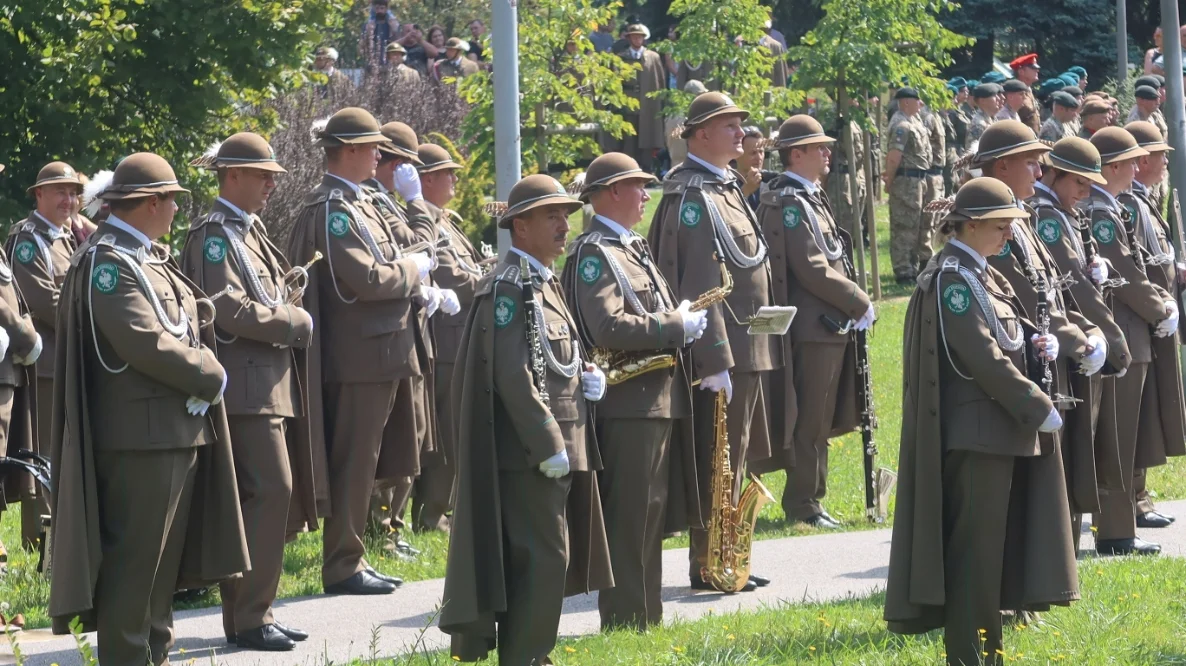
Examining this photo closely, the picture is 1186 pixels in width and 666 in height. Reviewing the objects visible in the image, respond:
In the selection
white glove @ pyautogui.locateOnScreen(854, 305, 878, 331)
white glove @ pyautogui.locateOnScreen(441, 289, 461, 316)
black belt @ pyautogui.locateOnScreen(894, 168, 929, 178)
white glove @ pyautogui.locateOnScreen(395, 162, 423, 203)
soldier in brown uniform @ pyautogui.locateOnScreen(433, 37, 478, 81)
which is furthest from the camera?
soldier in brown uniform @ pyautogui.locateOnScreen(433, 37, 478, 81)

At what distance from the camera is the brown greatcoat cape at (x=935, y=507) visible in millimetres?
7422

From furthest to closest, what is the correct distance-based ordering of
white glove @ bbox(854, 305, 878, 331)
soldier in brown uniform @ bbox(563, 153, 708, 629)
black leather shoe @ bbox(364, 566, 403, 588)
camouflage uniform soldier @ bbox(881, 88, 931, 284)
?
camouflage uniform soldier @ bbox(881, 88, 931, 284), white glove @ bbox(854, 305, 878, 331), black leather shoe @ bbox(364, 566, 403, 588), soldier in brown uniform @ bbox(563, 153, 708, 629)

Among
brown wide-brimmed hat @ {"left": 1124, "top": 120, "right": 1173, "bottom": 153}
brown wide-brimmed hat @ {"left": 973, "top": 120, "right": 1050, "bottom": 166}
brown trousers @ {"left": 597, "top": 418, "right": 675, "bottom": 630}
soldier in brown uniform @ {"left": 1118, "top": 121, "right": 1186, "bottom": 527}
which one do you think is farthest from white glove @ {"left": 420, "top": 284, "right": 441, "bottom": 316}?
brown wide-brimmed hat @ {"left": 1124, "top": 120, "right": 1173, "bottom": 153}

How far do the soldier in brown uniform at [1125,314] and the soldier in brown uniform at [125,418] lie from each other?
5.58 meters

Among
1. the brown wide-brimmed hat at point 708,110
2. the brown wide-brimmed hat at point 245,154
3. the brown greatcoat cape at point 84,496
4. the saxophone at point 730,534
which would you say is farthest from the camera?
the brown wide-brimmed hat at point 708,110

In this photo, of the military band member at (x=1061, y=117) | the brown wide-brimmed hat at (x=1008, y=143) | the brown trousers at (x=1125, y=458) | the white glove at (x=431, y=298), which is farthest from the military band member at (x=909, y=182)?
the white glove at (x=431, y=298)

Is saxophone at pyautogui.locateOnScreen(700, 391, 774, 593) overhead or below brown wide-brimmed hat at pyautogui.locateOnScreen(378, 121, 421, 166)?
below

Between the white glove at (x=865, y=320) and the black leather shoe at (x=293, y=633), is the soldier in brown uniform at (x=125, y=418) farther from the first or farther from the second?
the white glove at (x=865, y=320)

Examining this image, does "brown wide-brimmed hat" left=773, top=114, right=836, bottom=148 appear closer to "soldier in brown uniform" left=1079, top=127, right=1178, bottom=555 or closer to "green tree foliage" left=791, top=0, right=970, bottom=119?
"soldier in brown uniform" left=1079, top=127, right=1178, bottom=555

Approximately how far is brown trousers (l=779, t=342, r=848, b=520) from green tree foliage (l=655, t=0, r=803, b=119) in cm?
686

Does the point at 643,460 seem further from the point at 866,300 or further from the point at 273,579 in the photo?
the point at 866,300

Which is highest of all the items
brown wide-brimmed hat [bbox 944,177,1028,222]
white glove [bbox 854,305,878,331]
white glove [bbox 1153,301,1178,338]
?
brown wide-brimmed hat [bbox 944,177,1028,222]

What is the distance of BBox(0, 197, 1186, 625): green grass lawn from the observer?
31.3ft

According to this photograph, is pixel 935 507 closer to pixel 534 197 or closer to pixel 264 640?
pixel 534 197
